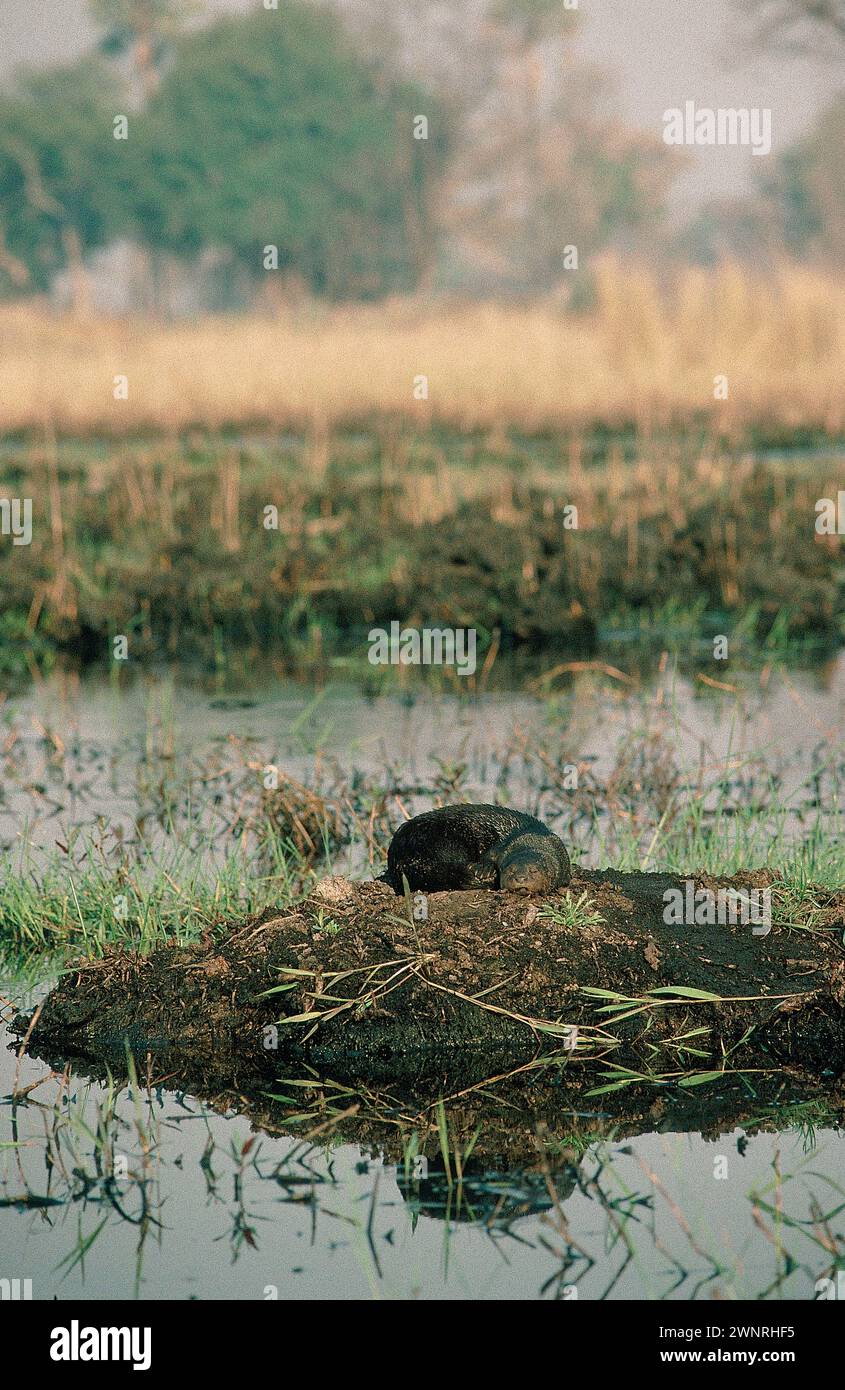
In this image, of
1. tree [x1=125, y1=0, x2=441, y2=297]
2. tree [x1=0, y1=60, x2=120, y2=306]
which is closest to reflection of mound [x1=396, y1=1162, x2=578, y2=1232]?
tree [x1=125, y1=0, x2=441, y2=297]

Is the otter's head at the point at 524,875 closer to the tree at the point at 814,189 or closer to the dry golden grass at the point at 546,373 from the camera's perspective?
the dry golden grass at the point at 546,373

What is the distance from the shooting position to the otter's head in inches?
235

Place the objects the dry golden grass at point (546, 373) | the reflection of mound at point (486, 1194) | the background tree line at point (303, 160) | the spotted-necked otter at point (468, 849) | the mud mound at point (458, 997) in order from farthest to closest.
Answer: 1. the background tree line at point (303, 160)
2. the dry golden grass at point (546, 373)
3. the spotted-necked otter at point (468, 849)
4. the mud mound at point (458, 997)
5. the reflection of mound at point (486, 1194)

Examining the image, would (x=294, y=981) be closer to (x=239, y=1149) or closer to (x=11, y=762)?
(x=239, y=1149)

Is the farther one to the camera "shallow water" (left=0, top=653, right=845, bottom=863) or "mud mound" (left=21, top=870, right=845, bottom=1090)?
"shallow water" (left=0, top=653, right=845, bottom=863)

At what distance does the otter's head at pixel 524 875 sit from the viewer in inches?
235

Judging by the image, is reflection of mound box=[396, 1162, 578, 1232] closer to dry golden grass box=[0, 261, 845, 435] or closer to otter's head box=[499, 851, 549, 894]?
otter's head box=[499, 851, 549, 894]

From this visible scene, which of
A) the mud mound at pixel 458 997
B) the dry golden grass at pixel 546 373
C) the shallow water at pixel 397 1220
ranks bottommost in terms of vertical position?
the shallow water at pixel 397 1220

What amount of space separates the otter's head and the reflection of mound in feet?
4.25

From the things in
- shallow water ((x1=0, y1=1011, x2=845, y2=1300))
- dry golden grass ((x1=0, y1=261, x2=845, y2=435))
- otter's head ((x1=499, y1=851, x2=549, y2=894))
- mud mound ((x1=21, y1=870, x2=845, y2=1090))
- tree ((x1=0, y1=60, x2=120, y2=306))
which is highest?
tree ((x1=0, y1=60, x2=120, y2=306))

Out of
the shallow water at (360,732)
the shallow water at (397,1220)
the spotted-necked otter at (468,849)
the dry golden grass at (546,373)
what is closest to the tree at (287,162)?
the dry golden grass at (546,373)

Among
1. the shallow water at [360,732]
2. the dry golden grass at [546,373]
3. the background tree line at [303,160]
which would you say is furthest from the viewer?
the background tree line at [303,160]

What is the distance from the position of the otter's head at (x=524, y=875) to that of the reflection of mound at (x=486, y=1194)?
51.0 inches

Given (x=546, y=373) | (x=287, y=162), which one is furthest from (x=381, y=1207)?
(x=287, y=162)
